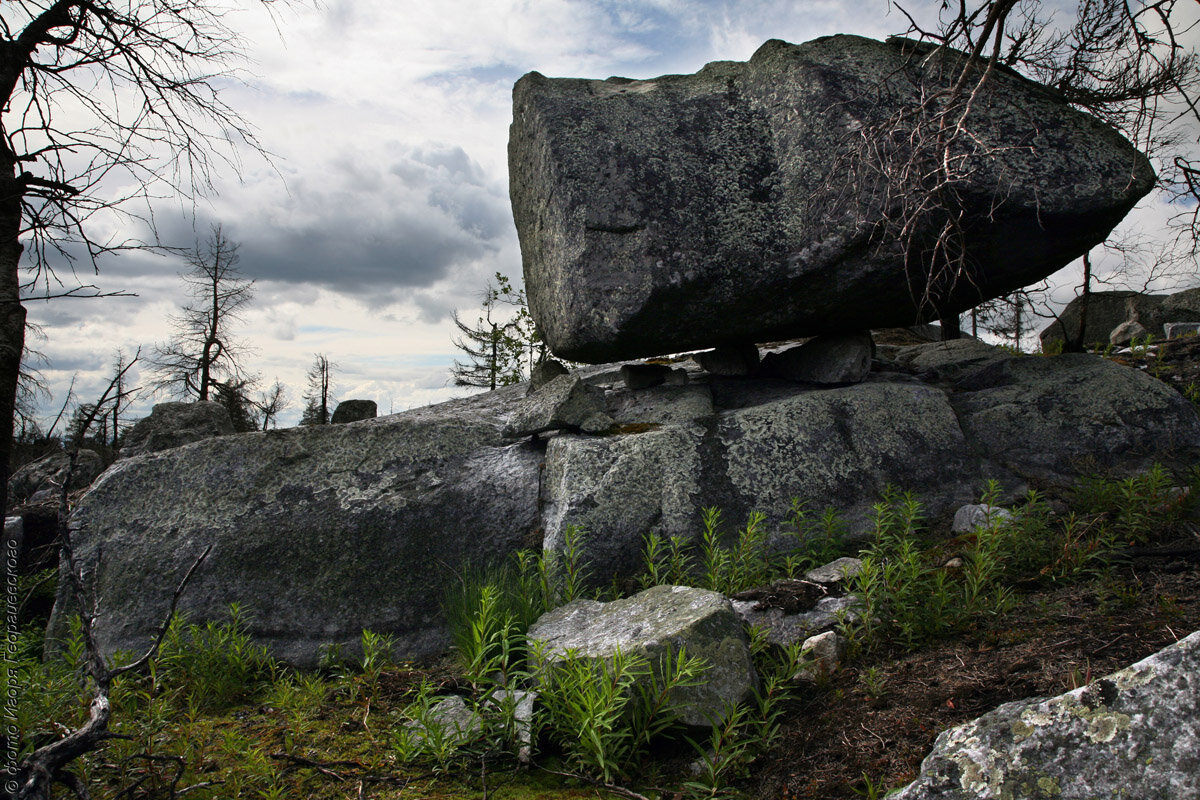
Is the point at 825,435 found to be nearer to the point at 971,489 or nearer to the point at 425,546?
the point at 971,489

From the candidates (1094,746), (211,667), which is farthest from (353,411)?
(1094,746)

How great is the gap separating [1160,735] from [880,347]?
25.0ft

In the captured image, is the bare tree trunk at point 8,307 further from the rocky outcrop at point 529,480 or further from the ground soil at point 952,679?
the ground soil at point 952,679

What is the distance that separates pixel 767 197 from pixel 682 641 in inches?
168

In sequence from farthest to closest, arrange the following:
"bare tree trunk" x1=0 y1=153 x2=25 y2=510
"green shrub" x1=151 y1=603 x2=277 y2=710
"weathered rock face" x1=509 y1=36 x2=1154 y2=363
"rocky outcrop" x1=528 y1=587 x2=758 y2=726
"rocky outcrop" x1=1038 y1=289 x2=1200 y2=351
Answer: "rocky outcrop" x1=1038 y1=289 x2=1200 y2=351 < "weathered rock face" x1=509 y1=36 x2=1154 y2=363 < "bare tree trunk" x1=0 y1=153 x2=25 y2=510 < "green shrub" x1=151 y1=603 x2=277 y2=710 < "rocky outcrop" x1=528 y1=587 x2=758 y2=726

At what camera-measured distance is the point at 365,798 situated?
3.15 m

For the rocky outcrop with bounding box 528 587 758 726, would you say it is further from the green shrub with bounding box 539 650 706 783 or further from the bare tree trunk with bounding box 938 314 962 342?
the bare tree trunk with bounding box 938 314 962 342

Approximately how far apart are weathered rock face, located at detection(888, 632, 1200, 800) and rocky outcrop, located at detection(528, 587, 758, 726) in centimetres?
106

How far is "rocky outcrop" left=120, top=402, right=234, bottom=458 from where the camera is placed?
911cm

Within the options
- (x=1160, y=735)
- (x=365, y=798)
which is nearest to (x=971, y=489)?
(x=1160, y=735)

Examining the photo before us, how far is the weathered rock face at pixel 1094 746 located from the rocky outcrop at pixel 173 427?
8.86 m

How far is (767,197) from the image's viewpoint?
6.45 m

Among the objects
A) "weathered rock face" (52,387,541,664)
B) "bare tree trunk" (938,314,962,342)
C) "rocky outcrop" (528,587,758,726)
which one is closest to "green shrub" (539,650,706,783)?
"rocky outcrop" (528,587,758,726)

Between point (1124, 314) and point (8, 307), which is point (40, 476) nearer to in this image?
point (8, 307)
